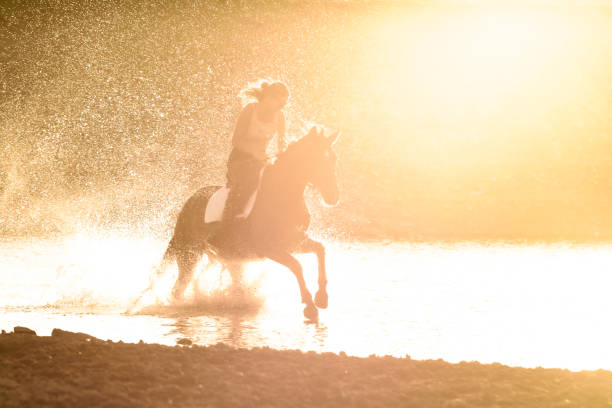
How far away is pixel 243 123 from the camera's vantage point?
12.7 metres

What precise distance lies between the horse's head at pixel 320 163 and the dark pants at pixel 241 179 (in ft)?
2.20

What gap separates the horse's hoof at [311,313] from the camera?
12328mm

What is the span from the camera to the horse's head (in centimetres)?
1262

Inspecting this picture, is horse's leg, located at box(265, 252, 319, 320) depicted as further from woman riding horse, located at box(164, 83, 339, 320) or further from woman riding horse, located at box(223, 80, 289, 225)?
woman riding horse, located at box(223, 80, 289, 225)

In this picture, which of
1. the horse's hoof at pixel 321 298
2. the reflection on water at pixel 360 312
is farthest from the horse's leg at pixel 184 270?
the horse's hoof at pixel 321 298

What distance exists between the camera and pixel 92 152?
431 feet

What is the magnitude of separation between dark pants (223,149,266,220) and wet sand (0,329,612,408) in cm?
411

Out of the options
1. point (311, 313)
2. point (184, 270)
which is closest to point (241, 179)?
point (311, 313)

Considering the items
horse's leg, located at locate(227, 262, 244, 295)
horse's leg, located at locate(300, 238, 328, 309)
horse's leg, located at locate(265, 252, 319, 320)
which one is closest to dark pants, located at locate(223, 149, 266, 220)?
horse's leg, located at locate(265, 252, 319, 320)

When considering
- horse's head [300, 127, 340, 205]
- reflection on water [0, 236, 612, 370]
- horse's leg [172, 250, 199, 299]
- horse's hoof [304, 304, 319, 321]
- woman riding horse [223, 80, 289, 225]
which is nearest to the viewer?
reflection on water [0, 236, 612, 370]

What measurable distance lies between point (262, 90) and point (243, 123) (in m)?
0.54

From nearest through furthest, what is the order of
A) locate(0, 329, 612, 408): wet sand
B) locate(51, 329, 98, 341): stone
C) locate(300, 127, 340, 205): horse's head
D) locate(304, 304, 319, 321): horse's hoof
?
locate(0, 329, 612, 408): wet sand, locate(51, 329, 98, 341): stone, locate(304, 304, 319, 321): horse's hoof, locate(300, 127, 340, 205): horse's head

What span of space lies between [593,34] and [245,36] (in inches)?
2245

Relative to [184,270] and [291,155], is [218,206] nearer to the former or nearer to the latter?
[291,155]
